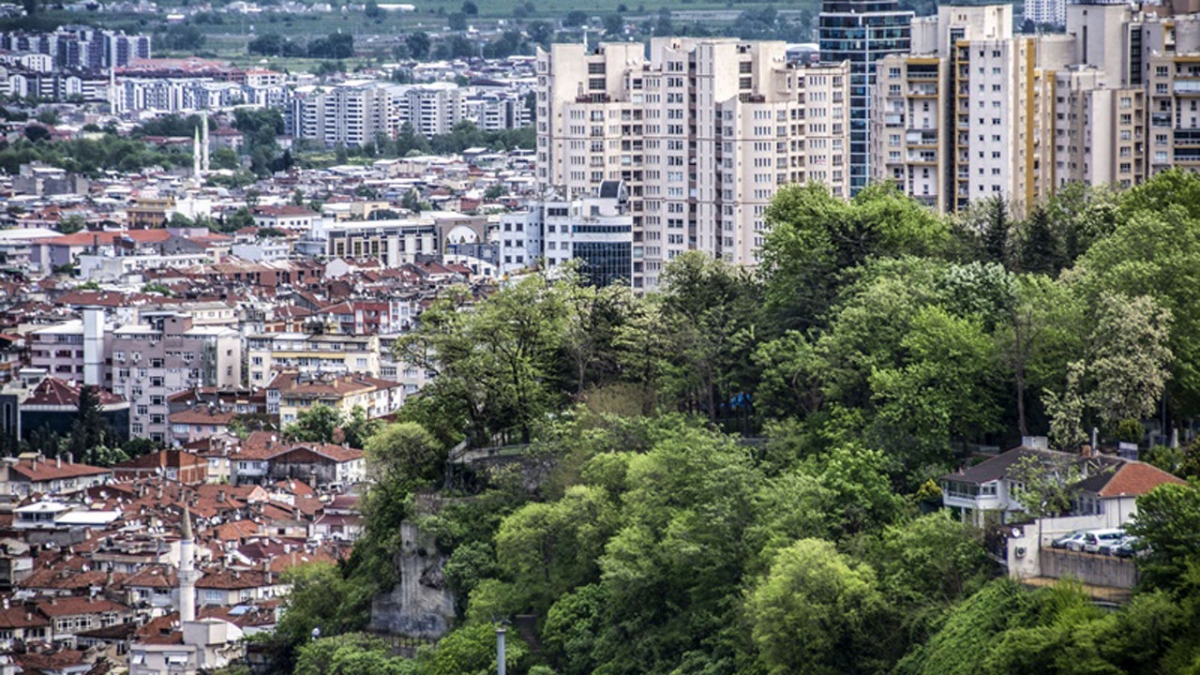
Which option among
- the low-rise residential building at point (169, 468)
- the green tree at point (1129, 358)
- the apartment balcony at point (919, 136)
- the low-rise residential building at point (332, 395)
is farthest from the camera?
Answer: the low-rise residential building at point (332, 395)

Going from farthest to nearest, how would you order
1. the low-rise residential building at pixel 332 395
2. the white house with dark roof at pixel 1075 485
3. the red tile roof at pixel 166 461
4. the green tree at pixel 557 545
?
the low-rise residential building at pixel 332 395, the red tile roof at pixel 166 461, the green tree at pixel 557 545, the white house with dark roof at pixel 1075 485

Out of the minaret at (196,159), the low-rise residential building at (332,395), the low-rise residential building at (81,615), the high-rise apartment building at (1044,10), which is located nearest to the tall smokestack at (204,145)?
the minaret at (196,159)

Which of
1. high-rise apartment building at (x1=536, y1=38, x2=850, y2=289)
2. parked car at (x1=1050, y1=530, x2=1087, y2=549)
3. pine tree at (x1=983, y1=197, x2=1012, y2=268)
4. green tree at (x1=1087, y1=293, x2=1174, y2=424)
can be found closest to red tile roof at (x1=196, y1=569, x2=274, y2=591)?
pine tree at (x1=983, y1=197, x2=1012, y2=268)

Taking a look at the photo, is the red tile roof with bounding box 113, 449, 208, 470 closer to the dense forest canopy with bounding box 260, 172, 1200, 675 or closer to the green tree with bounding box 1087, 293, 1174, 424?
the dense forest canopy with bounding box 260, 172, 1200, 675

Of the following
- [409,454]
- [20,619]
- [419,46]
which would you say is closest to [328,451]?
[20,619]

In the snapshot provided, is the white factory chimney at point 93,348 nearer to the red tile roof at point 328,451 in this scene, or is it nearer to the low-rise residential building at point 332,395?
the low-rise residential building at point 332,395

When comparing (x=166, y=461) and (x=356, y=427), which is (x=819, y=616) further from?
(x=166, y=461)
